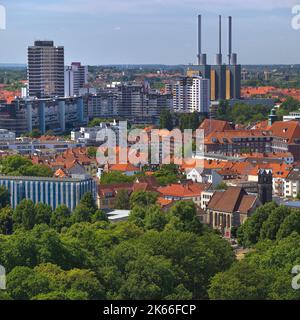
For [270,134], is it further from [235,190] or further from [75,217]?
[75,217]

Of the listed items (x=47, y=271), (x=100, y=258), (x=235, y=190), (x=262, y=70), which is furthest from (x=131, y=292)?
(x=262, y=70)

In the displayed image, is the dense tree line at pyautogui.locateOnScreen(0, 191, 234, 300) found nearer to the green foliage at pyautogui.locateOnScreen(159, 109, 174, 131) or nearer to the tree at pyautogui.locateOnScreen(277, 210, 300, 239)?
the tree at pyautogui.locateOnScreen(277, 210, 300, 239)

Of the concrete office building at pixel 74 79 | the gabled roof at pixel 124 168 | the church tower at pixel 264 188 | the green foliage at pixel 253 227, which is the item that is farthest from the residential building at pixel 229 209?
the concrete office building at pixel 74 79

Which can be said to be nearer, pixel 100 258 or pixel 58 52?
pixel 100 258

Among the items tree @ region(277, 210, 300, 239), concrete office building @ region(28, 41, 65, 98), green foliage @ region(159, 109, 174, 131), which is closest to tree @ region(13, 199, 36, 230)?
tree @ region(277, 210, 300, 239)

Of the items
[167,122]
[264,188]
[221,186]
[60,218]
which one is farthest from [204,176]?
[167,122]
